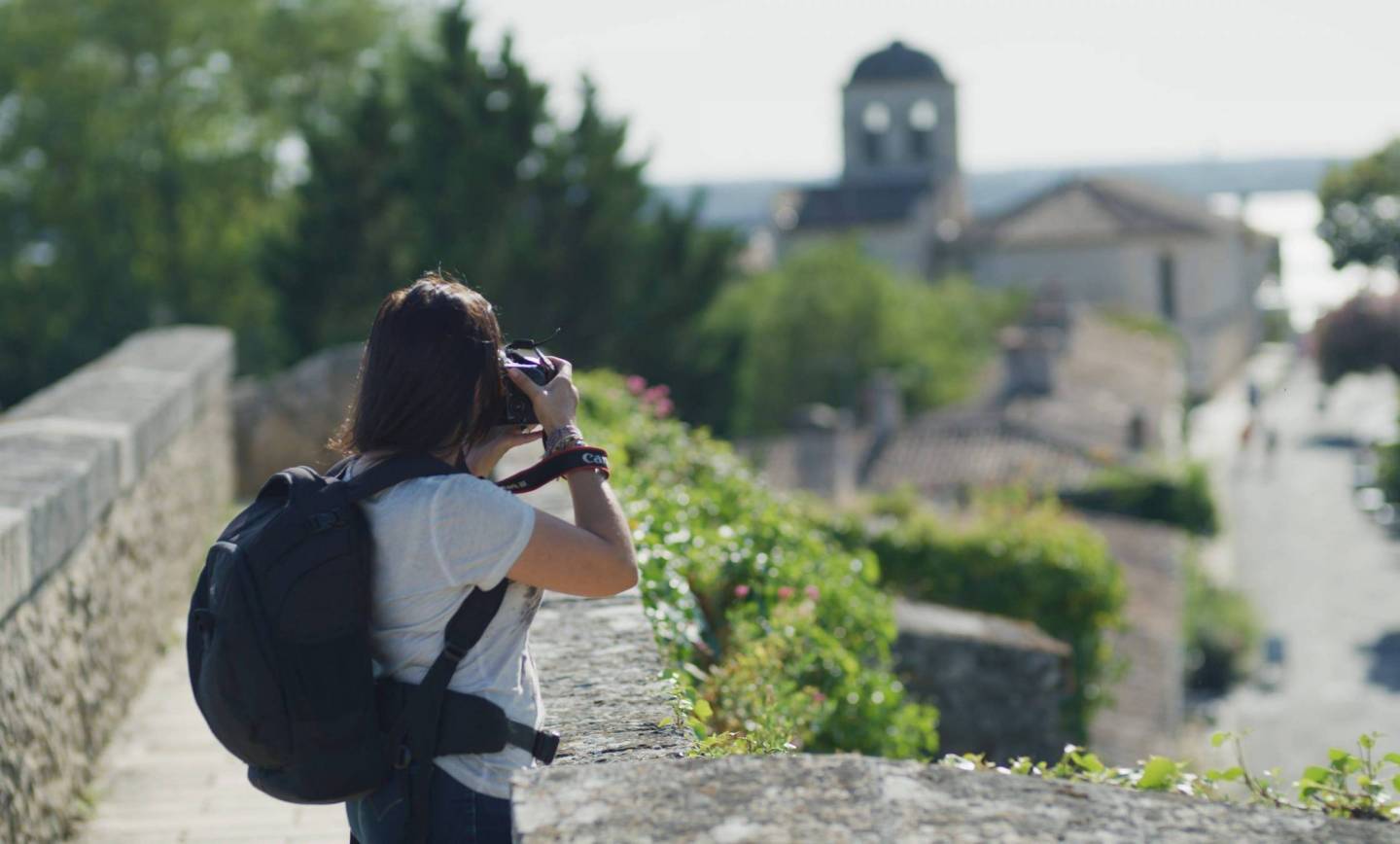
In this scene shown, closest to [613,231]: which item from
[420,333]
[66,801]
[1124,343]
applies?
[66,801]

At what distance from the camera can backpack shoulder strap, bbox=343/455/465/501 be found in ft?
8.23

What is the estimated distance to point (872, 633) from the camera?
576 cm

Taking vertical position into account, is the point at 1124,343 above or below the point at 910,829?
below

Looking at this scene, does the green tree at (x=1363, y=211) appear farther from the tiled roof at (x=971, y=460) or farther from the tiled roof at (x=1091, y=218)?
the tiled roof at (x=1091, y=218)

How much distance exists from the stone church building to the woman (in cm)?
5326

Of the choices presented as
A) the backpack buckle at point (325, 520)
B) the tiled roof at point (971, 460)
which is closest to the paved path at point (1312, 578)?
the tiled roof at point (971, 460)

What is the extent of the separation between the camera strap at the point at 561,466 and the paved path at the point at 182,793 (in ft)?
5.46

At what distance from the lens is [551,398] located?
9.15ft

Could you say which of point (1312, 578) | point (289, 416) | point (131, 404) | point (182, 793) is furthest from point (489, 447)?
point (1312, 578)

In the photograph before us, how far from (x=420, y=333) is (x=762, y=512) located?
352 centimetres

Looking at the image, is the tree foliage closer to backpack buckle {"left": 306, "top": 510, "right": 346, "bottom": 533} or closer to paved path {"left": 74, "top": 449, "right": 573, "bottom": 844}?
paved path {"left": 74, "top": 449, "right": 573, "bottom": 844}

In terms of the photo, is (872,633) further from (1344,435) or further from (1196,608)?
(1344,435)

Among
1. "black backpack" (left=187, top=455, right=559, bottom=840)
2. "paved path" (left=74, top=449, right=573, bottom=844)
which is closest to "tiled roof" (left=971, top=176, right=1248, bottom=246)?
"paved path" (left=74, top=449, right=573, bottom=844)

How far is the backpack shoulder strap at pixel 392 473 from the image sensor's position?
251 centimetres
